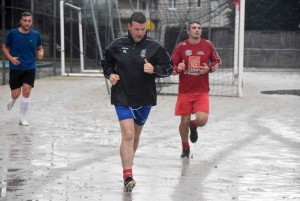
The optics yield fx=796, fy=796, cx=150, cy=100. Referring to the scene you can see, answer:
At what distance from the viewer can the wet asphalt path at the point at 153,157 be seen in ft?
24.4

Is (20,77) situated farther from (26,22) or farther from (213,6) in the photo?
(213,6)

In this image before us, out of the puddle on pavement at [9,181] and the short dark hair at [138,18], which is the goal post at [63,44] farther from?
the short dark hair at [138,18]

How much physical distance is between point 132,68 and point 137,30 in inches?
14.7

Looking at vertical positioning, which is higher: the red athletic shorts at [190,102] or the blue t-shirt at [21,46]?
the blue t-shirt at [21,46]

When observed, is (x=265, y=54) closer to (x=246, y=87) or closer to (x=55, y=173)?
(x=246, y=87)

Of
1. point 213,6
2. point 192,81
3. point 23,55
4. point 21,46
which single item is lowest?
point 192,81

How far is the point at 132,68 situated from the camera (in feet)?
25.2

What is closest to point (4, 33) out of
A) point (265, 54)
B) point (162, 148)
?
point (162, 148)

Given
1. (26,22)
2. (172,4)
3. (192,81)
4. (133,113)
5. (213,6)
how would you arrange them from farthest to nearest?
(172,4)
(213,6)
(26,22)
(192,81)
(133,113)

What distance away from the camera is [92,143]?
36.0 feet

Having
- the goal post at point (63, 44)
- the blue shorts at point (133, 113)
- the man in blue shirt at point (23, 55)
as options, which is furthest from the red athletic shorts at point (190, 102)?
the goal post at point (63, 44)

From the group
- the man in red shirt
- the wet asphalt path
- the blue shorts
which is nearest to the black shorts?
the wet asphalt path

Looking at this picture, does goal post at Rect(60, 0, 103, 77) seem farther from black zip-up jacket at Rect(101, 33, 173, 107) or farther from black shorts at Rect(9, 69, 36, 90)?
black zip-up jacket at Rect(101, 33, 173, 107)

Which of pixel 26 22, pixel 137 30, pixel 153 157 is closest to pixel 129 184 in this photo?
pixel 137 30
